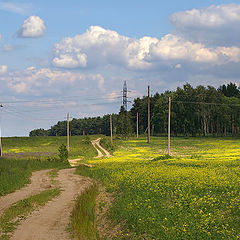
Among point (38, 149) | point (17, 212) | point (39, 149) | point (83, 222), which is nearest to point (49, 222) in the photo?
point (83, 222)

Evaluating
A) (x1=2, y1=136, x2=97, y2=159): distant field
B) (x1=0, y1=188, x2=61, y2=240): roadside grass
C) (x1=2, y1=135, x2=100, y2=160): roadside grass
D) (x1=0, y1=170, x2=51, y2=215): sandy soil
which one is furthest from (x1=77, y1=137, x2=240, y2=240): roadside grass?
(x1=2, y1=136, x2=97, y2=159): distant field

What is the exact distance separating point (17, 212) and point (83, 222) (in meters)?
4.18

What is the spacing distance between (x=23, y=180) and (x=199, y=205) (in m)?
19.2

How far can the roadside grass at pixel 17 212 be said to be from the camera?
46.6 feet

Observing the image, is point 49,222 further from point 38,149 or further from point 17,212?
point 38,149

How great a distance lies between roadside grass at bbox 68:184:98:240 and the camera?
44.2ft

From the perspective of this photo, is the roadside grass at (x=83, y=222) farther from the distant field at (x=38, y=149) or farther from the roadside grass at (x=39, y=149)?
the distant field at (x=38, y=149)

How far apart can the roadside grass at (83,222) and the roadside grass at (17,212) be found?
2.33 meters

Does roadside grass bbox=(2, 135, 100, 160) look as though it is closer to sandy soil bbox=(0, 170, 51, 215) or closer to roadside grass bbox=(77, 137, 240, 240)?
sandy soil bbox=(0, 170, 51, 215)

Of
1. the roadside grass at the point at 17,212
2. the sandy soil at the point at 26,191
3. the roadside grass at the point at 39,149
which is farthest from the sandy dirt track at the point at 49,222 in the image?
the roadside grass at the point at 39,149

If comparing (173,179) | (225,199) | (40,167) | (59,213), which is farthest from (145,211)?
(40,167)

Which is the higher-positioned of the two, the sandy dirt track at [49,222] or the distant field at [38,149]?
the sandy dirt track at [49,222]

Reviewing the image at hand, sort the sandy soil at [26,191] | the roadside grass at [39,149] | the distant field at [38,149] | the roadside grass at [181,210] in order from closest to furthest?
the roadside grass at [181,210] < the sandy soil at [26,191] < the roadside grass at [39,149] < the distant field at [38,149]

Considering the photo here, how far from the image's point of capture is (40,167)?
43250 mm
